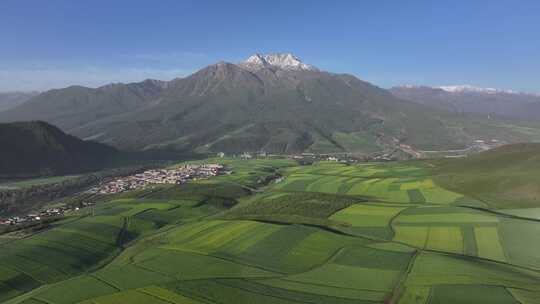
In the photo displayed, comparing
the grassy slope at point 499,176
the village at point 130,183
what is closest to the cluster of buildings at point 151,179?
the village at point 130,183

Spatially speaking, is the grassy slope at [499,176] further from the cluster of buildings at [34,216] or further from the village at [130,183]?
the cluster of buildings at [34,216]

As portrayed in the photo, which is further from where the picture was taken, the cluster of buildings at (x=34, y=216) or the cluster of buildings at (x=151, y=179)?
the cluster of buildings at (x=151, y=179)

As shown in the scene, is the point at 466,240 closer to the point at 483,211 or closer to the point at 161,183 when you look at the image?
the point at 483,211

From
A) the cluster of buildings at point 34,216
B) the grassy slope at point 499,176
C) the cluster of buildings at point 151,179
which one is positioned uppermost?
the grassy slope at point 499,176

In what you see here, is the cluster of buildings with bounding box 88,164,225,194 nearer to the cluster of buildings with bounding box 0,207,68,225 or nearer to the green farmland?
the cluster of buildings with bounding box 0,207,68,225

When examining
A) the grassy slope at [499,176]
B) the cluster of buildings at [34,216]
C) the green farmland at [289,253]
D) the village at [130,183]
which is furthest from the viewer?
the village at [130,183]

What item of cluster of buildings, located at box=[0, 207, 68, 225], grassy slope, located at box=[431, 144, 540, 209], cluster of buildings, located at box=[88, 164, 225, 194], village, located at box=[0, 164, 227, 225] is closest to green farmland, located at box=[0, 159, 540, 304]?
grassy slope, located at box=[431, 144, 540, 209]

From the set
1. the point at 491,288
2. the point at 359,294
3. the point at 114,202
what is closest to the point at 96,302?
the point at 359,294

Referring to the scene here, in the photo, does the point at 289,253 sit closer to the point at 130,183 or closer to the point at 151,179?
the point at 130,183

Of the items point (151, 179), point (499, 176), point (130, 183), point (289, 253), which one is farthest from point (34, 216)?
point (499, 176)
